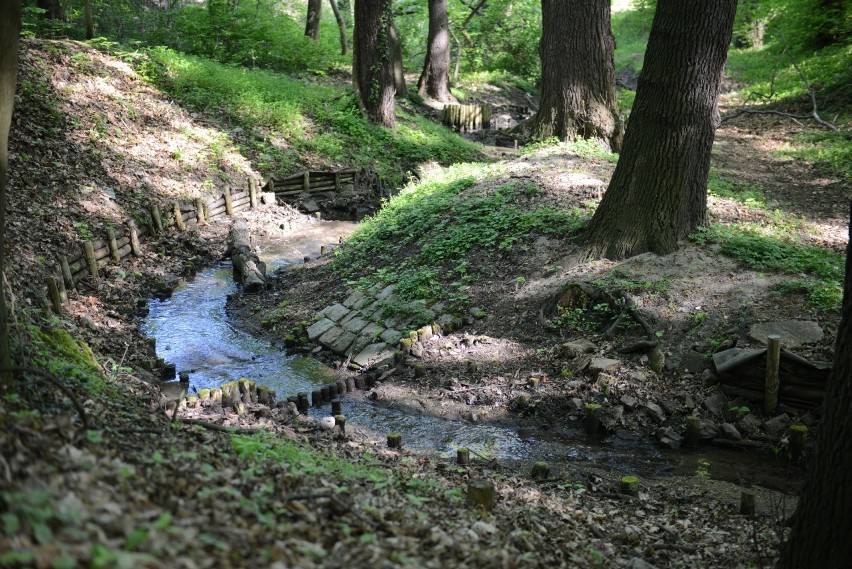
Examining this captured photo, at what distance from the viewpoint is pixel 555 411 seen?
7.50 m

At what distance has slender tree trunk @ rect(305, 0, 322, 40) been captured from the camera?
26.1 meters

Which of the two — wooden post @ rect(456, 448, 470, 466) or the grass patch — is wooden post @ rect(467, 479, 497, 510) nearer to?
wooden post @ rect(456, 448, 470, 466)

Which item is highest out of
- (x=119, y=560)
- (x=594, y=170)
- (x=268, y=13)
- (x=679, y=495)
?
(x=268, y=13)

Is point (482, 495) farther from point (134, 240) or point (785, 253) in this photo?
point (134, 240)

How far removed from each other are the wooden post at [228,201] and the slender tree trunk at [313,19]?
13556 mm

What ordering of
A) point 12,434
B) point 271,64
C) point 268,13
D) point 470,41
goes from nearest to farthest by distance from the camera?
point 12,434, point 271,64, point 268,13, point 470,41

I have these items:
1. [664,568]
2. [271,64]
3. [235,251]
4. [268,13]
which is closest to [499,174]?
[235,251]

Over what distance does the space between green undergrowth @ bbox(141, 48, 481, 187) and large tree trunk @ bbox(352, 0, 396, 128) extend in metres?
0.44

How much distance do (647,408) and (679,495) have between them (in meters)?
1.45

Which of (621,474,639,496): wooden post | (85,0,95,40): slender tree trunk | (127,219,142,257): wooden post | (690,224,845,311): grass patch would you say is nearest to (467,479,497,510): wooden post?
(621,474,639,496): wooden post

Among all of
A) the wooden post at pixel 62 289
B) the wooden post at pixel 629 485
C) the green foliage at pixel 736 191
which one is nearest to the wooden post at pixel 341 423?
the wooden post at pixel 629 485

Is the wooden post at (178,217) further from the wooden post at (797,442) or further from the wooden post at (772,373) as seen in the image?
the wooden post at (797,442)

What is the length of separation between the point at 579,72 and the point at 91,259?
996 cm

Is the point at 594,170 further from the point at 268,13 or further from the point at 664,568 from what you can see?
the point at 268,13
